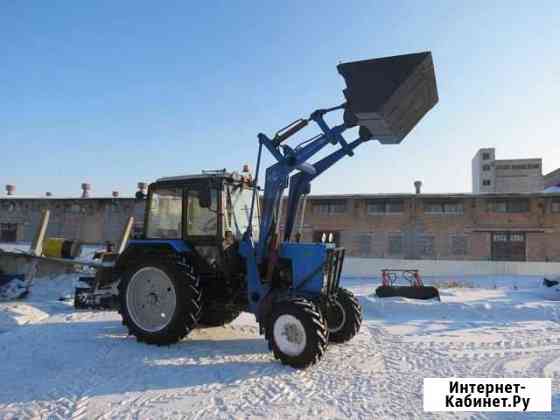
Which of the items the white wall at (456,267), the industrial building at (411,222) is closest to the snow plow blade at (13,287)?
the industrial building at (411,222)

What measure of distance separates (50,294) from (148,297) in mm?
6716

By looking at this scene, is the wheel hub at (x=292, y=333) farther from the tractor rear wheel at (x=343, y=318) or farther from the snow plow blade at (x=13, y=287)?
the snow plow blade at (x=13, y=287)

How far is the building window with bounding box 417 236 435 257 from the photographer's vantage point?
25.7 metres

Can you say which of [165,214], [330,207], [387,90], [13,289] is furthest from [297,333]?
[330,207]

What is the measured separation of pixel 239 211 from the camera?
22.4ft

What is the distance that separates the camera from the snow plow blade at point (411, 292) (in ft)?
39.2

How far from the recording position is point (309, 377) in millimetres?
5145

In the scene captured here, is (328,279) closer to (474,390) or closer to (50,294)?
(474,390)

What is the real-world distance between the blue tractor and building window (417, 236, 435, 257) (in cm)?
2010

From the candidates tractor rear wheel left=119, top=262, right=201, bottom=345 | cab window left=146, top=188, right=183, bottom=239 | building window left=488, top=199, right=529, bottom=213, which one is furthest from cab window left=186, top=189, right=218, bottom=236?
building window left=488, top=199, right=529, bottom=213

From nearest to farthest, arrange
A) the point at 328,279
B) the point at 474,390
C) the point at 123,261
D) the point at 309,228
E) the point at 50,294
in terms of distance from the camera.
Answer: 1. the point at 474,390
2. the point at 328,279
3. the point at 123,261
4. the point at 50,294
5. the point at 309,228

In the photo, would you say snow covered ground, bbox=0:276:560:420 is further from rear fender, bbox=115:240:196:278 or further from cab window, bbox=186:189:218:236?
cab window, bbox=186:189:218:236

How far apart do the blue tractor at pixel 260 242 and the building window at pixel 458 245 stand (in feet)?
67.0

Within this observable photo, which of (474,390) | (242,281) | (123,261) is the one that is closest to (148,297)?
(123,261)
